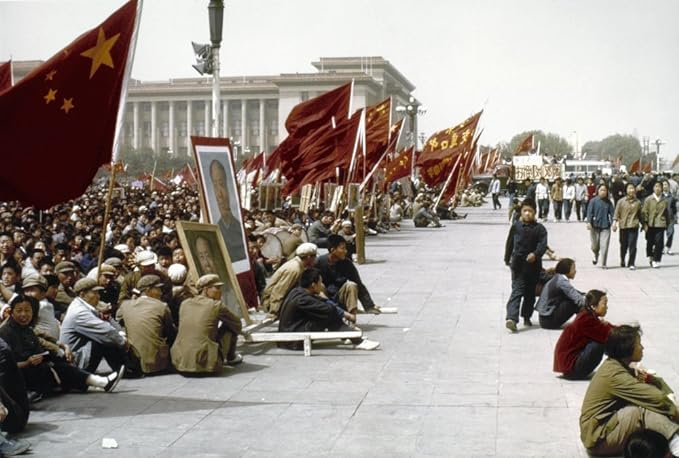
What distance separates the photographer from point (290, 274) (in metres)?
11.9

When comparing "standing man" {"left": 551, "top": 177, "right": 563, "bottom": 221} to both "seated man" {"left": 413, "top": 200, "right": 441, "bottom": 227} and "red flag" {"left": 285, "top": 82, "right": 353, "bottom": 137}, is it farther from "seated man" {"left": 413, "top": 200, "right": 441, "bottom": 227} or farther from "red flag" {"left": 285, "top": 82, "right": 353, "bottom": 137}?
"red flag" {"left": 285, "top": 82, "right": 353, "bottom": 137}

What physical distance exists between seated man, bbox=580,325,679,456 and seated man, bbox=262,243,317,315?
5.21 m

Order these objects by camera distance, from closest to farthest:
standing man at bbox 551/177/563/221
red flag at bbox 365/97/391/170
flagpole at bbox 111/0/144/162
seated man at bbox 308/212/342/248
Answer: flagpole at bbox 111/0/144/162 → seated man at bbox 308/212/342/248 → red flag at bbox 365/97/391/170 → standing man at bbox 551/177/563/221

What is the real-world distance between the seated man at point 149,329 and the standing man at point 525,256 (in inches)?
170

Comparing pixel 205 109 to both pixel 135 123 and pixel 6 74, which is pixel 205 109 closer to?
pixel 135 123

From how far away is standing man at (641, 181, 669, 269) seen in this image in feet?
64.0

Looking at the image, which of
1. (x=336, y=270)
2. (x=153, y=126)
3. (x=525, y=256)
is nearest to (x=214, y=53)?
(x=336, y=270)

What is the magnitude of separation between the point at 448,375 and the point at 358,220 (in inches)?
432

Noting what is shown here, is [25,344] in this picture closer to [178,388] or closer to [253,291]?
[178,388]

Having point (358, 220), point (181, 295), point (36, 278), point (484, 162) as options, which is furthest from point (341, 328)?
point (484, 162)

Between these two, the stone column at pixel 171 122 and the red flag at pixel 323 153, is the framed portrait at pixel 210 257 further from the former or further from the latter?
the stone column at pixel 171 122

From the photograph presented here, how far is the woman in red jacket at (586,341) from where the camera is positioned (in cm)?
935

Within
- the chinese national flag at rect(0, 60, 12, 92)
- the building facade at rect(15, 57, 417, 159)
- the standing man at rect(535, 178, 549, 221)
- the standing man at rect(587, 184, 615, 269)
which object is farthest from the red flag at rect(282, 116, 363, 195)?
the building facade at rect(15, 57, 417, 159)

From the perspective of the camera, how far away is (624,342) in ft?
23.2
